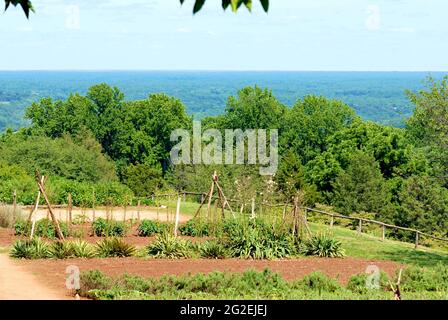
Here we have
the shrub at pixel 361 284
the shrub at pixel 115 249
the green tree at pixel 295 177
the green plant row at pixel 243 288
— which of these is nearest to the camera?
the green plant row at pixel 243 288

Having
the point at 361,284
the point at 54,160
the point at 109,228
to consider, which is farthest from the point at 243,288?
the point at 54,160

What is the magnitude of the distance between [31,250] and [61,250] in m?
0.64

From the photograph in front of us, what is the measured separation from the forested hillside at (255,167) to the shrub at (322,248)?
454 cm

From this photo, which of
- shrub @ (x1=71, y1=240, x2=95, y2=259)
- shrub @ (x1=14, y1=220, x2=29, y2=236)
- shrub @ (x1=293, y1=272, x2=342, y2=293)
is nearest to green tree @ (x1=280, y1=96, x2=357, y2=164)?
shrub @ (x1=14, y1=220, x2=29, y2=236)

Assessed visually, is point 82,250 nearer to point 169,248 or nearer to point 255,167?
point 169,248

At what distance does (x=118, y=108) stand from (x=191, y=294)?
2319 inches

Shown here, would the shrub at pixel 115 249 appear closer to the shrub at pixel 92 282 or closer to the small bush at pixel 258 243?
the small bush at pixel 258 243

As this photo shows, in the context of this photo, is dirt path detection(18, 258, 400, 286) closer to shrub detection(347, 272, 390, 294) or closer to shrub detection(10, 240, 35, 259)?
shrub detection(10, 240, 35, 259)

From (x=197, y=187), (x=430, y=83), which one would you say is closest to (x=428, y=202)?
(x=430, y=83)

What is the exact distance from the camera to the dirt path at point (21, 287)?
13773 mm

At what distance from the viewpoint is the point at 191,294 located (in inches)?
523

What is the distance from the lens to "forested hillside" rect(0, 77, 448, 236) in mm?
32625

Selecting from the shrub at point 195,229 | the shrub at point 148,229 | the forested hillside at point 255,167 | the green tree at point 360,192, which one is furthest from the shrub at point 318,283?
the green tree at point 360,192

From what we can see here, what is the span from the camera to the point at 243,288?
1399cm
